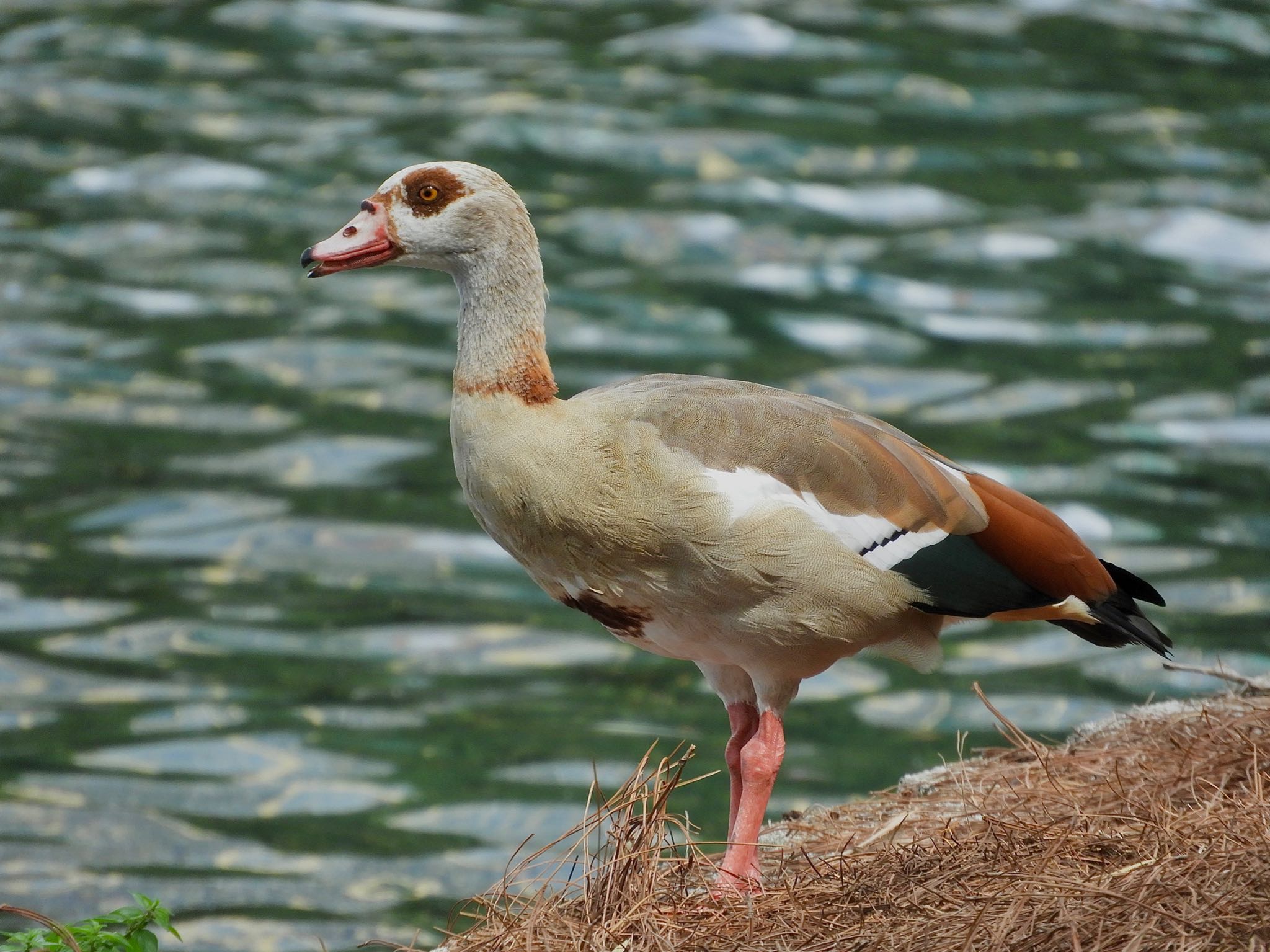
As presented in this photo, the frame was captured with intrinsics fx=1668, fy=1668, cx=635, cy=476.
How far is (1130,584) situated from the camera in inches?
177

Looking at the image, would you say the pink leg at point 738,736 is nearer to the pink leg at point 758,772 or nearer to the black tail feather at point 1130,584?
the pink leg at point 758,772

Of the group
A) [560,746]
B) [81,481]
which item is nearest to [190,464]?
[81,481]

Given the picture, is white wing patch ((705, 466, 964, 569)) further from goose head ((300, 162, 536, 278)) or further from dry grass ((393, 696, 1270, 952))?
goose head ((300, 162, 536, 278))

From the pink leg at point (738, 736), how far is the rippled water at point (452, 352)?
2.87 metres

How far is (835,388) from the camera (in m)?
11.8

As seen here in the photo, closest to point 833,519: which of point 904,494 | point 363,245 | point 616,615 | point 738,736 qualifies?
point 904,494

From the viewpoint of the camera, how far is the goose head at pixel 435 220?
14.1 feet

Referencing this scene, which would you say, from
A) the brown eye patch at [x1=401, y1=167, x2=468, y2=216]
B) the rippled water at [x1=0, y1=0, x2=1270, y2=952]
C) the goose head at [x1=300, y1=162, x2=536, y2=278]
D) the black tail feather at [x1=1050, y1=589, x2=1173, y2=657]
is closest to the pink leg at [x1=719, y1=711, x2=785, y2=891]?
the black tail feather at [x1=1050, y1=589, x2=1173, y2=657]

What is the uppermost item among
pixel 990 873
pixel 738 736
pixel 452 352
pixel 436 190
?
pixel 436 190

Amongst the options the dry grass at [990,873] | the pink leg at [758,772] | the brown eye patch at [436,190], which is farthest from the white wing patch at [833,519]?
the brown eye patch at [436,190]

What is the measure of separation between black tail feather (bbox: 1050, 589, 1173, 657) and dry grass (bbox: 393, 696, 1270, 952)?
11.1 inches

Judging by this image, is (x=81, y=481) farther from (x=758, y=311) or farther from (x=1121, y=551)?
(x=1121, y=551)

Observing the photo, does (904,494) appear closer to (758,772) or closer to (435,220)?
(758,772)

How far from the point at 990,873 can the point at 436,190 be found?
7.17 ft
